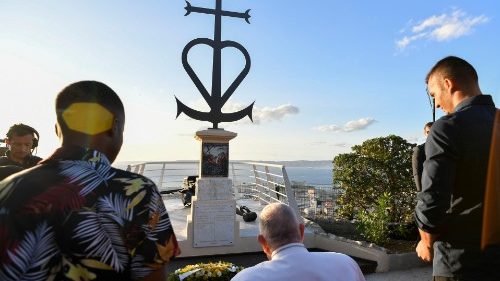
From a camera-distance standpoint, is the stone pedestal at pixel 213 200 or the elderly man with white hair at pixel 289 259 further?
the stone pedestal at pixel 213 200

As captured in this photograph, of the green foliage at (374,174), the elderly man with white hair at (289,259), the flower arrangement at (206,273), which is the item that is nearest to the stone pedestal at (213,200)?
the flower arrangement at (206,273)

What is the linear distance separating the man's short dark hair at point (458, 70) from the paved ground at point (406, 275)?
14.0 ft

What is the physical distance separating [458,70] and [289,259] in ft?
4.98

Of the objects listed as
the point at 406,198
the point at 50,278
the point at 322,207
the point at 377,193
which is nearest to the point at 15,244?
the point at 50,278

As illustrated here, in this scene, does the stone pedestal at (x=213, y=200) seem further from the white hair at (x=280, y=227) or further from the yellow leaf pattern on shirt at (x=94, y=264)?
the yellow leaf pattern on shirt at (x=94, y=264)

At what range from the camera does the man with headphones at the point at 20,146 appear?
344 cm

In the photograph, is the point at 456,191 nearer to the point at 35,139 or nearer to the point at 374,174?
the point at 35,139

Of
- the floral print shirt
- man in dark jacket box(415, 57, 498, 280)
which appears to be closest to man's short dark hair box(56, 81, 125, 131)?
the floral print shirt

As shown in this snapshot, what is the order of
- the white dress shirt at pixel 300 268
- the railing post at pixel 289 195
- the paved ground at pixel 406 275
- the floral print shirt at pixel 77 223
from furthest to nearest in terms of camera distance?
the railing post at pixel 289 195
the paved ground at pixel 406 275
the white dress shirt at pixel 300 268
the floral print shirt at pixel 77 223

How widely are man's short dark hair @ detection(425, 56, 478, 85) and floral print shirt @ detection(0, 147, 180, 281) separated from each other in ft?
6.18

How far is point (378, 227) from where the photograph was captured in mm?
6629

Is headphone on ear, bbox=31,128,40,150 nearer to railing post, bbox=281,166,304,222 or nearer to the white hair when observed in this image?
the white hair

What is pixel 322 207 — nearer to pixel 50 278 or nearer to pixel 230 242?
pixel 230 242

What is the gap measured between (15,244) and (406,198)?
978 centimetres
